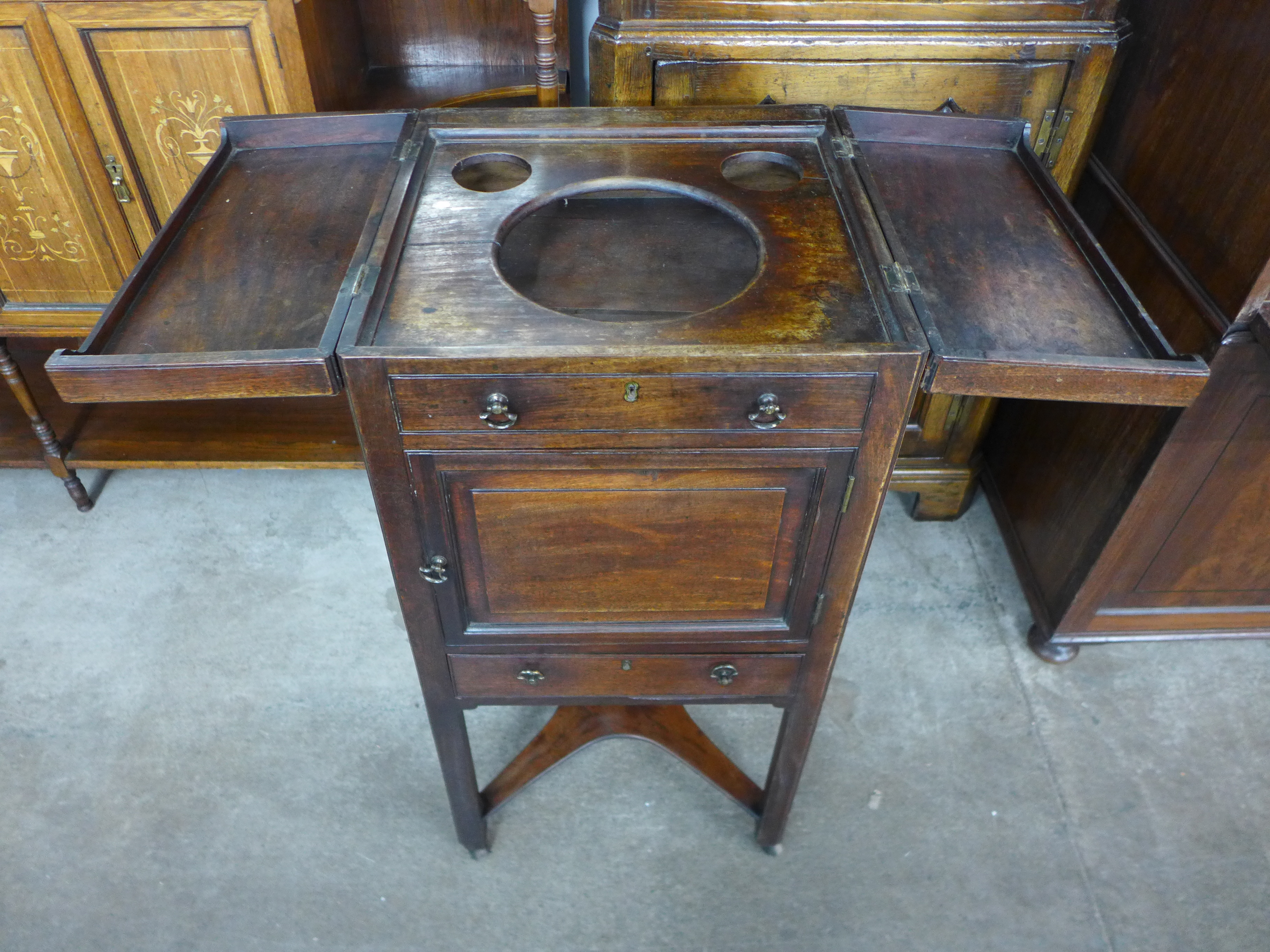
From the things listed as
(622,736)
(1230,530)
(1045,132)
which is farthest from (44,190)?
(1230,530)

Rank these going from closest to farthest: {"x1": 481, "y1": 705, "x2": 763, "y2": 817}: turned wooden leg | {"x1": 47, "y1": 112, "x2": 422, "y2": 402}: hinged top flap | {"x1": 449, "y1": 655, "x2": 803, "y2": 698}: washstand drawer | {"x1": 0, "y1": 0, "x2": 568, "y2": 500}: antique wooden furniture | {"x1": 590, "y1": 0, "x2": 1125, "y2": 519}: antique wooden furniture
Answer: {"x1": 47, "y1": 112, "x2": 422, "y2": 402}: hinged top flap
{"x1": 449, "y1": 655, "x2": 803, "y2": 698}: washstand drawer
{"x1": 590, "y1": 0, "x2": 1125, "y2": 519}: antique wooden furniture
{"x1": 0, "y1": 0, "x2": 568, "y2": 500}: antique wooden furniture
{"x1": 481, "y1": 705, "x2": 763, "y2": 817}: turned wooden leg

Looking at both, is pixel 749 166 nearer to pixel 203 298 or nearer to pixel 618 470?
pixel 618 470

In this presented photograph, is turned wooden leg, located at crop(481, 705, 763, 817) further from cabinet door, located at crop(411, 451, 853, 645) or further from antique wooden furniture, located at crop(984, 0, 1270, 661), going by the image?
antique wooden furniture, located at crop(984, 0, 1270, 661)

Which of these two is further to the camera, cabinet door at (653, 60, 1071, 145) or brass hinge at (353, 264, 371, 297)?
cabinet door at (653, 60, 1071, 145)

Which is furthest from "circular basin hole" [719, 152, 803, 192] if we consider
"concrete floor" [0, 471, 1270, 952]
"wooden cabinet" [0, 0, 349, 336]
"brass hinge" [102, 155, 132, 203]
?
"brass hinge" [102, 155, 132, 203]

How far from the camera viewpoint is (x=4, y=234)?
1960mm

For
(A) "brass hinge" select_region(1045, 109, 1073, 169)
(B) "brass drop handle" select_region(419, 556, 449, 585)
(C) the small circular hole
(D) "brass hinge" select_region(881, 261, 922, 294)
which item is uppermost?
(D) "brass hinge" select_region(881, 261, 922, 294)

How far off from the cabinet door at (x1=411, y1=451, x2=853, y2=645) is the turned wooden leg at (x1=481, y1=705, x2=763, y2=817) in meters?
0.53

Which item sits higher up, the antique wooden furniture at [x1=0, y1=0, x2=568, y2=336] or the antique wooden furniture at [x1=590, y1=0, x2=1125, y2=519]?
the antique wooden furniture at [x1=590, y1=0, x2=1125, y2=519]

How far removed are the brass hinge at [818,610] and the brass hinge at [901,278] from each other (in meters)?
0.42

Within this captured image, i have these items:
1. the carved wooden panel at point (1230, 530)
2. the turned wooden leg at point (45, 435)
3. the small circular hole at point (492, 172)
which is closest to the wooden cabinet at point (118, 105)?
the turned wooden leg at point (45, 435)

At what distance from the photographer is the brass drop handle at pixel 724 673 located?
1377 millimetres

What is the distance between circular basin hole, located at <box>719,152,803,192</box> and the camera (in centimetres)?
135

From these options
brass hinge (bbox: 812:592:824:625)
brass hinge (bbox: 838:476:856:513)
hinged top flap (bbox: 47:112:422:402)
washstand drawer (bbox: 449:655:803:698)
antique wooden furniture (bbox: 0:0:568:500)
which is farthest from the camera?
antique wooden furniture (bbox: 0:0:568:500)
